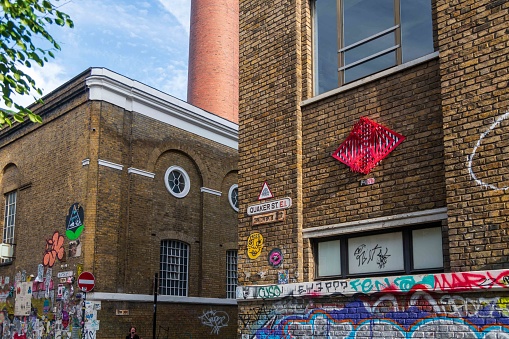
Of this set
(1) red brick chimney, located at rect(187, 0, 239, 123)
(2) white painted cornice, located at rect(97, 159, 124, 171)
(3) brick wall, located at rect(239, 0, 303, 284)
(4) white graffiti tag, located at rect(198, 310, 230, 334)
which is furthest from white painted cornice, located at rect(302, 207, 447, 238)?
(1) red brick chimney, located at rect(187, 0, 239, 123)

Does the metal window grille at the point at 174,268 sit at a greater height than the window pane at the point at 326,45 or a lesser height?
lesser

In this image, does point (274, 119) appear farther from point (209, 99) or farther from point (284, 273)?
point (209, 99)

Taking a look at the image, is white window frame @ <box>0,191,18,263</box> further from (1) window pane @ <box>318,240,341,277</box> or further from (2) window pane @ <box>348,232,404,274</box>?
(2) window pane @ <box>348,232,404,274</box>

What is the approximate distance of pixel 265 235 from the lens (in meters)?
9.58

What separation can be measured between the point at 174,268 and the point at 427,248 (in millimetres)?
13743

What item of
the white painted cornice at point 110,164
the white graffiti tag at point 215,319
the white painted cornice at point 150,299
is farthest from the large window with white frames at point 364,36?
the white graffiti tag at point 215,319

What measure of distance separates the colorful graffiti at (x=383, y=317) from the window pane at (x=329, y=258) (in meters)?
0.60

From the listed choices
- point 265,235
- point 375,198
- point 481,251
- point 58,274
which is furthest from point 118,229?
point 481,251

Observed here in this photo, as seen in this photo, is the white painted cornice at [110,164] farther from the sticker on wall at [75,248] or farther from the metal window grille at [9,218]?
the metal window grille at [9,218]

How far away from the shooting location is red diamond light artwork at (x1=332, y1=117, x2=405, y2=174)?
8.31 metres

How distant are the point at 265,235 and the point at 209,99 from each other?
21953mm

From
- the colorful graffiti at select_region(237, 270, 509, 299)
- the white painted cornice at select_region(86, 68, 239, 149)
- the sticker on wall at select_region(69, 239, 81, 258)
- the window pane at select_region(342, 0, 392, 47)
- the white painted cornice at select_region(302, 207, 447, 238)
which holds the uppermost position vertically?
the white painted cornice at select_region(86, 68, 239, 149)

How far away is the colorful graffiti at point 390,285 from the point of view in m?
6.61

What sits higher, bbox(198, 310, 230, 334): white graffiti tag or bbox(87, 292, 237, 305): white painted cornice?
bbox(87, 292, 237, 305): white painted cornice
